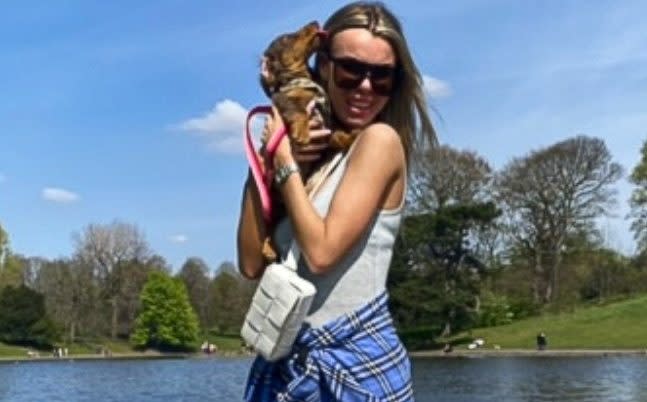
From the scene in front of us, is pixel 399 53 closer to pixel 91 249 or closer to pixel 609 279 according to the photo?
pixel 609 279

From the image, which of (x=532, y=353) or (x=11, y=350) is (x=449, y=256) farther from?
(x=11, y=350)

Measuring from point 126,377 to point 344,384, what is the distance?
47.2 meters

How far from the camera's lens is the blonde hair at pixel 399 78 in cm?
268

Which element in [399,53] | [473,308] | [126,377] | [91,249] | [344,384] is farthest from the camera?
[91,249]

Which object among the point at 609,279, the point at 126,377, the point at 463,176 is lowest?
the point at 126,377

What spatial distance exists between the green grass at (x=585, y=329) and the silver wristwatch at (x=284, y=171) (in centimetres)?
5757

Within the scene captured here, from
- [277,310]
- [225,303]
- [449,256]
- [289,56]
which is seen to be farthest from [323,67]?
[225,303]

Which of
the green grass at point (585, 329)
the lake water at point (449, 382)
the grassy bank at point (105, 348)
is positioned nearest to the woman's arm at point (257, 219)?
the lake water at point (449, 382)

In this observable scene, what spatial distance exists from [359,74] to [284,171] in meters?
0.31

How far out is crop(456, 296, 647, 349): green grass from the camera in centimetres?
5922

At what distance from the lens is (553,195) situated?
68.4 meters

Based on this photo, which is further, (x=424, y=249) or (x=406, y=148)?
(x=424, y=249)

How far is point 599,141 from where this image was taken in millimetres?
67875

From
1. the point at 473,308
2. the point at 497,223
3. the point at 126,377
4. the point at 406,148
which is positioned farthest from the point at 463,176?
the point at 406,148
